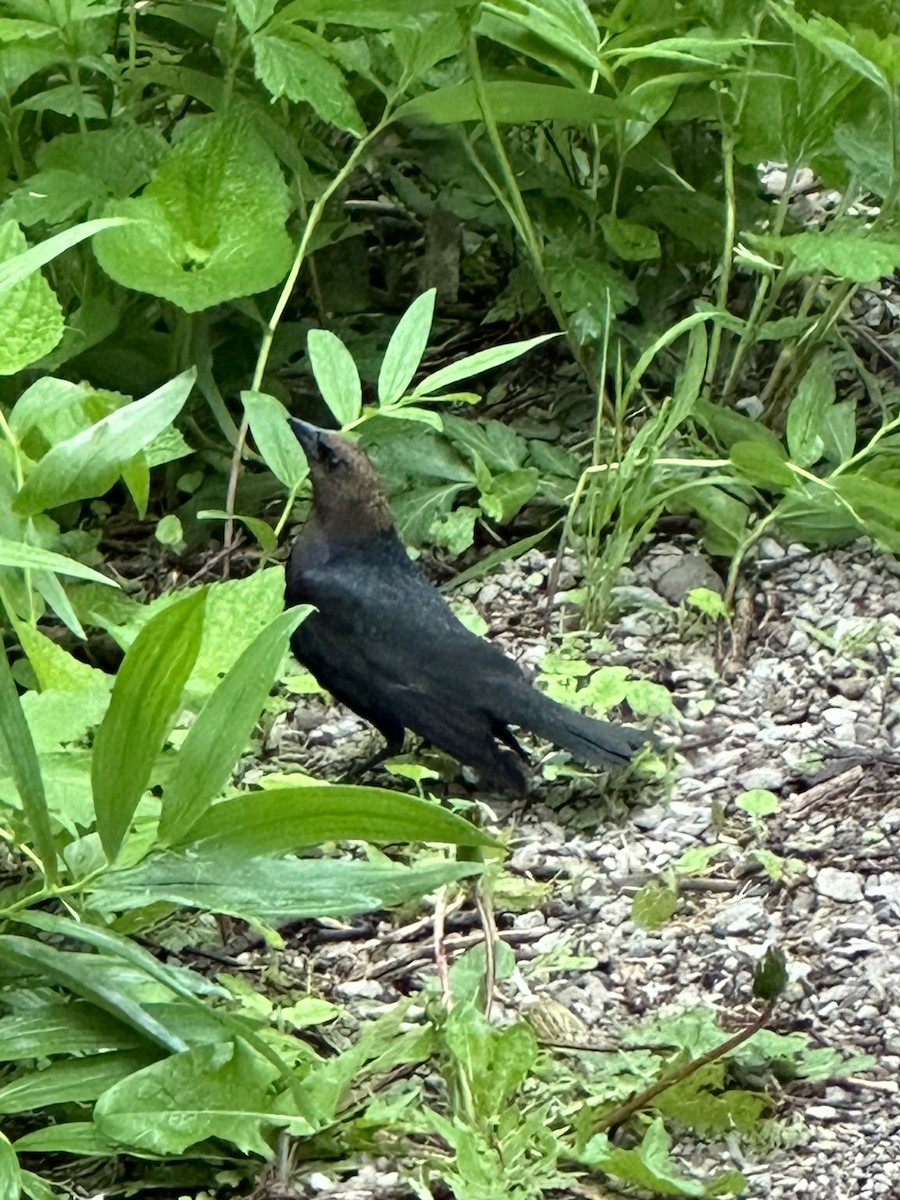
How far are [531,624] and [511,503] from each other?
9.0 inches

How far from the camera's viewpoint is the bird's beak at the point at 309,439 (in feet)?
9.04

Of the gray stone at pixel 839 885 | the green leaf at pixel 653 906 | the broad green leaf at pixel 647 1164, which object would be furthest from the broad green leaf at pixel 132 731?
the gray stone at pixel 839 885

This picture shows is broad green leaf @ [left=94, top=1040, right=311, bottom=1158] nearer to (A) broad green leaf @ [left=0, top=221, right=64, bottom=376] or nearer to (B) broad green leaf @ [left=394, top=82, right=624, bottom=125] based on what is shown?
(A) broad green leaf @ [left=0, top=221, right=64, bottom=376]

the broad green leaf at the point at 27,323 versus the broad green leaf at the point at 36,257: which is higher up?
the broad green leaf at the point at 36,257

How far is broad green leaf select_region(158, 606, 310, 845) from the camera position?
1586mm

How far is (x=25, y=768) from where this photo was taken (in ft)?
5.38

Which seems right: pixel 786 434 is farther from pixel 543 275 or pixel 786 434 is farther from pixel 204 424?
pixel 204 424

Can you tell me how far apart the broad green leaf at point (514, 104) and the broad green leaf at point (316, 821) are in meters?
1.59

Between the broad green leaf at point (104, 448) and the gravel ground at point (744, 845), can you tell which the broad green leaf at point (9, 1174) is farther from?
the broad green leaf at point (104, 448)

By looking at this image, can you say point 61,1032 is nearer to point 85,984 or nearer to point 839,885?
point 85,984

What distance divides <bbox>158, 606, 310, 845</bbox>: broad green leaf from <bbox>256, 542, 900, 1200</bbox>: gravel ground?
17.2 inches

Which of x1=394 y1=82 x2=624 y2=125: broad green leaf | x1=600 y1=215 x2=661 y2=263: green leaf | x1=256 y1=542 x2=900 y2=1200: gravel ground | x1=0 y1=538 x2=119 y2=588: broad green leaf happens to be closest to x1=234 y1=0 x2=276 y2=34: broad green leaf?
x1=394 y1=82 x2=624 y2=125: broad green leaf

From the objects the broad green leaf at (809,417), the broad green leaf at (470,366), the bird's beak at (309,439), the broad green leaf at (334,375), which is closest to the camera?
the broad green leaf at (470,366)

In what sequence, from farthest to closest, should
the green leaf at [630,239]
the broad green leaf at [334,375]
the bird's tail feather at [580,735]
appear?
the green leaf at [630,239], the broad green leaf at [334,375], the bird's tail feather at [580,735]
